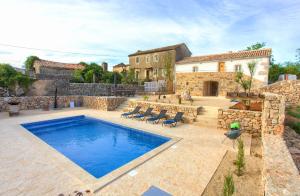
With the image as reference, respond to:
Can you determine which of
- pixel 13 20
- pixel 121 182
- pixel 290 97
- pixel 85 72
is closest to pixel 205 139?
pixel 121 182

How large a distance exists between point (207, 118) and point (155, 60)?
21438 millimetres

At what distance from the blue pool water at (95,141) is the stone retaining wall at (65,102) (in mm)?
3165

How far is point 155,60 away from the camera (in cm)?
2883

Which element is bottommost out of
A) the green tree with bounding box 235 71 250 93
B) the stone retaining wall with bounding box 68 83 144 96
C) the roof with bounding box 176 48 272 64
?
the stone retaining wall with bounding box 68 83 144 96

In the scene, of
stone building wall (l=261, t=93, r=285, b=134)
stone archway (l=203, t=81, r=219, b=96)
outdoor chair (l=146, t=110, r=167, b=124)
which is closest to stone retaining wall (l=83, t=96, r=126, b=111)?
outdoor chair (l=146, t=110, r=167, b=124)

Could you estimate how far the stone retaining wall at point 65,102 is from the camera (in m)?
12.8

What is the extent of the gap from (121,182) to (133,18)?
13.3 meters

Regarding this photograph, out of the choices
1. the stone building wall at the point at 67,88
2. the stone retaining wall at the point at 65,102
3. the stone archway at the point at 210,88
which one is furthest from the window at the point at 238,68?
the stone building wall at the point at 67,88

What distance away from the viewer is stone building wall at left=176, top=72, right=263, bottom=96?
18766 mm

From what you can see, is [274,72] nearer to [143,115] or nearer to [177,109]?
[177,109]

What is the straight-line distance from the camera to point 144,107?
40.8 feet

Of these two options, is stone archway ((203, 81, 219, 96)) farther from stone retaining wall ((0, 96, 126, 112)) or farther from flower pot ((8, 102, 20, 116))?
flower pot ((8, 102, 20, 116))

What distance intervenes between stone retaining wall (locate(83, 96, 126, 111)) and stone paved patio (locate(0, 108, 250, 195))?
298 inches

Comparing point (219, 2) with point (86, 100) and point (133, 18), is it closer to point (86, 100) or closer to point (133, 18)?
point (133, 18)
